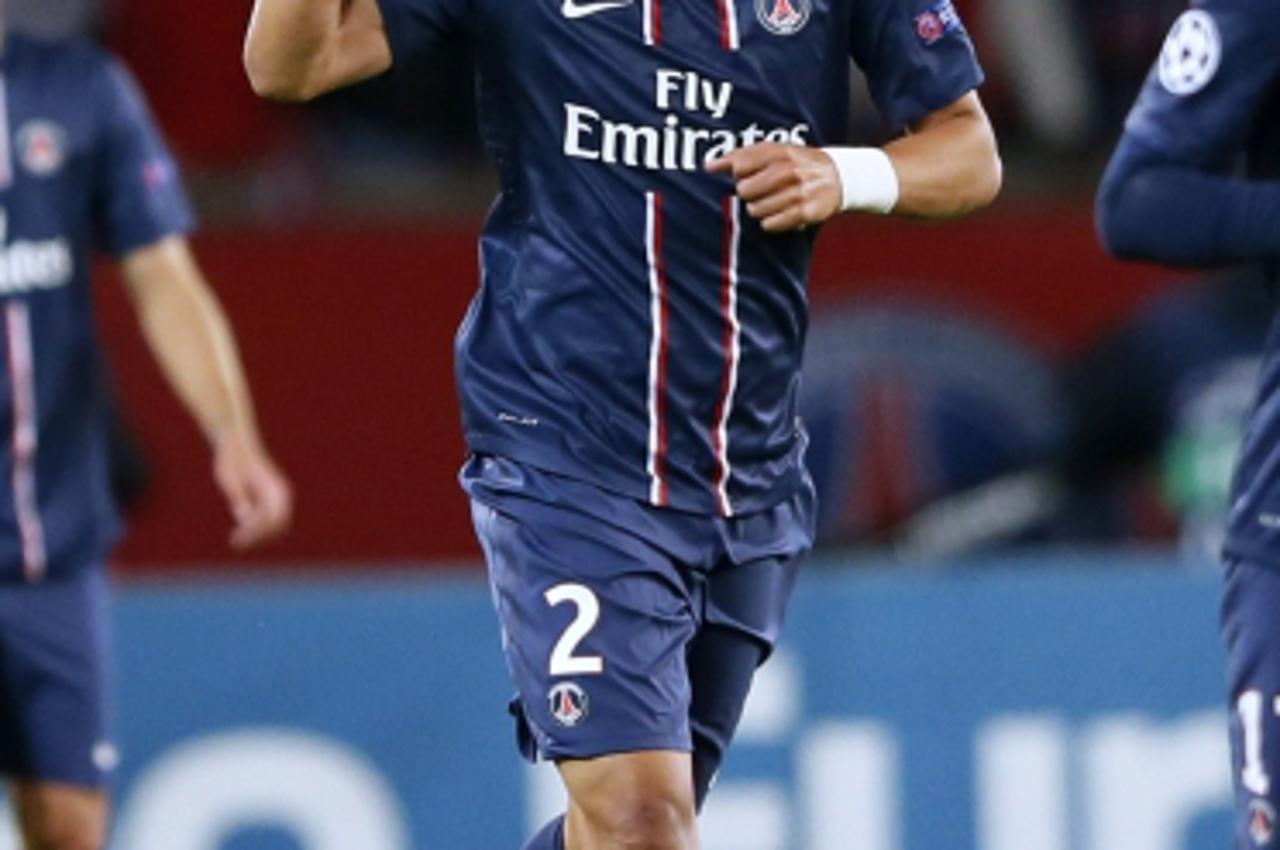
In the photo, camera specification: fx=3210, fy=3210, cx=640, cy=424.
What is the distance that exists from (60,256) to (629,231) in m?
1.83

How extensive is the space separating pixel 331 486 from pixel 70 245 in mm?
3168

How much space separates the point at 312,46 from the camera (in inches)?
180

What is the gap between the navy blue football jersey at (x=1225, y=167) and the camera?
4410mm

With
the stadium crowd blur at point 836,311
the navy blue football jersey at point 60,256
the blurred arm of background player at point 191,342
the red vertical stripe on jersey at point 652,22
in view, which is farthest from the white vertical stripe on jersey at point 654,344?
the stadium crowd blur at point 836,311

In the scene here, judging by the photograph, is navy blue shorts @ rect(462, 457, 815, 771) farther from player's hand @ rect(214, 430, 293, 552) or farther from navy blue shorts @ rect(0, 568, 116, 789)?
navy blue shorts @ rect(0, 568, 116, 789)

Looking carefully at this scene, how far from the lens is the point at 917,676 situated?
6859mm

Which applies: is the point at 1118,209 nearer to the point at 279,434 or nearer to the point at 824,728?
the point at 824,728

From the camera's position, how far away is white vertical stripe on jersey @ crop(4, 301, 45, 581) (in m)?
6.08

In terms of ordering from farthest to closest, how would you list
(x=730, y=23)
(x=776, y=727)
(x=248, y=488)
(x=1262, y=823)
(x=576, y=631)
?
(x=776, y=727) < (x=248, y=488) < (x=730, y=23) < (x=576, y=631) < (x=1262, y=823)

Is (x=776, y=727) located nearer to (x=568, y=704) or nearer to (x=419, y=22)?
(x=568, y=704)

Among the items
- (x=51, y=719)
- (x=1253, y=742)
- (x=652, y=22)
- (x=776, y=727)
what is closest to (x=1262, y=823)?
(x=1253, y=742)

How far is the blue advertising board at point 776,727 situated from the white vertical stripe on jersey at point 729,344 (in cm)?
207

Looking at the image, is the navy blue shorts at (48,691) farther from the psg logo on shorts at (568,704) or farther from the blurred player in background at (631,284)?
the psg logo on shorts at (568,704)

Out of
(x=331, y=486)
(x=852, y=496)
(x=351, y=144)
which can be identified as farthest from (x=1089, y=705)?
(x=351, y=144)
